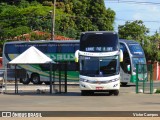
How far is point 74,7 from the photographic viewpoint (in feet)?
282

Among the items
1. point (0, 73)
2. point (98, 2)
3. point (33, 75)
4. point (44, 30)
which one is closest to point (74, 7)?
point (98, 2)

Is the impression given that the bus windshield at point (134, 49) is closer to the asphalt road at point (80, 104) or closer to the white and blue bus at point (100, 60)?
the white and blue bus at point (100, 60)

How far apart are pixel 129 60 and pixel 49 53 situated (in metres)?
7.45

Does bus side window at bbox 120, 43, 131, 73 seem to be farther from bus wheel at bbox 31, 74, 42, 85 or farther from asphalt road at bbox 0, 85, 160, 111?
asphalt road at bbox 0, 85, 160, 111

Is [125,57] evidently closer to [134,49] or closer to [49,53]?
[134,49]

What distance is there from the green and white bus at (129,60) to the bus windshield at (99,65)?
40.1 feet

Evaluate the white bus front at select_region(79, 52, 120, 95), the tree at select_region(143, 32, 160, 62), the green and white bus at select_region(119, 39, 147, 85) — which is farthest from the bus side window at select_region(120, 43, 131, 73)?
the tree at select_region(143, 32, 160, 62)

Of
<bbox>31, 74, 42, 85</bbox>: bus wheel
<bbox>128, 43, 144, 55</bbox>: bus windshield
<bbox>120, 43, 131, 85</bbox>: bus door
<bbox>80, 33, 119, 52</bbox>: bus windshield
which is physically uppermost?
<bbox>80, 33, 119, 52</bbox>: bus windshield

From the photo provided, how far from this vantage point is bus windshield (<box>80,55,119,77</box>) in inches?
1284

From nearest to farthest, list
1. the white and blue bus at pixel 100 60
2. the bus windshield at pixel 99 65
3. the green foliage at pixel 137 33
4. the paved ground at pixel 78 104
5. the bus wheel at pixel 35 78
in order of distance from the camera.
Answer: the paved ground at pixel 78 104, the white and blue bus at pixel 100 60, the bus windshield at pixel 99 65, the bus wheel at pixel 35 78, the green foliage at pixel 137 33

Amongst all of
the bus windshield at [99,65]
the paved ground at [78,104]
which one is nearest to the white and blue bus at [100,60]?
the bus windshield at [99,65]

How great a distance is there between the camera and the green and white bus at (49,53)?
1829 inches

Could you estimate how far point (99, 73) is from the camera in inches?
1278

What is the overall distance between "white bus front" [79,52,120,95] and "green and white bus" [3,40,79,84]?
505 inches
